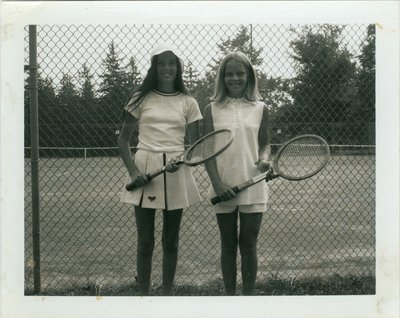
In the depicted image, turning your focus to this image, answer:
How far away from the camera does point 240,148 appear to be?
2365 millimetres

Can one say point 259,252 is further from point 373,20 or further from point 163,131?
point 373,20

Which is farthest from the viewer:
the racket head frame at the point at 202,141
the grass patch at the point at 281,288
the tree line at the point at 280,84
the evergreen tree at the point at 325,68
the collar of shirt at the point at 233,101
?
the evergreen tree at the point at 325,68

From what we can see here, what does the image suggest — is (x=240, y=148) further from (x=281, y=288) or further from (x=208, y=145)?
(x=281, y=288)

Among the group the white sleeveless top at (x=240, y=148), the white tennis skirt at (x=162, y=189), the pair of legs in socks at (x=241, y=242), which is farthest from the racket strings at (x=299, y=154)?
the white tennis skirt at (x=162, y=189)

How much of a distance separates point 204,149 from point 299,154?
50 centimetres

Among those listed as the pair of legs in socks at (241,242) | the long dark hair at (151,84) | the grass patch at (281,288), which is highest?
the long dark hair at (151,84)

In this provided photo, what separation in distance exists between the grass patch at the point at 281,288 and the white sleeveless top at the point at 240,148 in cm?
64

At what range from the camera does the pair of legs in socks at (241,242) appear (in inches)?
92.7

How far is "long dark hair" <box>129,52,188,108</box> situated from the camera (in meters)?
2.36

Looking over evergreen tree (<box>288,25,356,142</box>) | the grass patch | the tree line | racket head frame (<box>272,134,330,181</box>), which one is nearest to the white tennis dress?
racket head frame (<box>272,134,330,181</box>)

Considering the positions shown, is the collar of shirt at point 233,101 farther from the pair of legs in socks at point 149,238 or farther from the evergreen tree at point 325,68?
the evergreen tree at point 325,68

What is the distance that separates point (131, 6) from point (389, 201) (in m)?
1.35

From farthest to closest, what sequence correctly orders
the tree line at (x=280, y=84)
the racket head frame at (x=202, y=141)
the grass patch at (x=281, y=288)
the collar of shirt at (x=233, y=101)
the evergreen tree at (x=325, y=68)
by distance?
1. the evergreen tree at (x=325, y=68)
2. the tree line at (x=280, y=84)
3. the grass patch at (x=281, y=288)
4. the collar of shirt at (x=233, y=101)
5. the racket head frame at (x=202, y=141)
